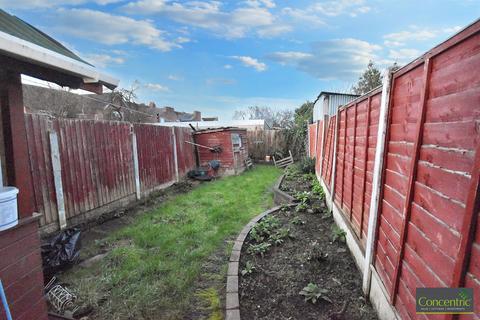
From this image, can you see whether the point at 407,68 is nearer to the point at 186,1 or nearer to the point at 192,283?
the point at 192,283

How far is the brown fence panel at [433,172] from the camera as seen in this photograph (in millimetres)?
1016

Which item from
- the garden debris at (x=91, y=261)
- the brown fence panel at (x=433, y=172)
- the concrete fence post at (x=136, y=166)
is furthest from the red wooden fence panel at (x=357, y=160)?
the concrete fence post at (x=136, y=166)

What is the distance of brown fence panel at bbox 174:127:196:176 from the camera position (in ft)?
29.8

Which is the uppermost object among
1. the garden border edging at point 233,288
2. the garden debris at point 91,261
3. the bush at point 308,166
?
the bush at point 308,166

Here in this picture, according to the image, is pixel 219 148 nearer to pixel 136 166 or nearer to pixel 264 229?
pixel 136 166

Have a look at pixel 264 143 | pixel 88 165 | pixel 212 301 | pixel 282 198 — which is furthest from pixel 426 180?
pixel 264 143

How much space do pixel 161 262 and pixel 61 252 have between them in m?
1.24

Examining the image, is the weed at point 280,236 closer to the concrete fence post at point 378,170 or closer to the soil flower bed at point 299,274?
the soil flower bed at point 299,274

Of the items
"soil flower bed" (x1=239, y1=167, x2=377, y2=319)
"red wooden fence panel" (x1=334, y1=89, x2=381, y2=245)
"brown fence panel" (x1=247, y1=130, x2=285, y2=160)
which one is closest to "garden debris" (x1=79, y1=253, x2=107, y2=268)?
"soil flower bed" (x1=239, y1=167, x2=377, y2=319)

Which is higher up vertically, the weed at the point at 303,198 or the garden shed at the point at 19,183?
the garden shed at the point at 19,183

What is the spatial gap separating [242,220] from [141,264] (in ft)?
7.20

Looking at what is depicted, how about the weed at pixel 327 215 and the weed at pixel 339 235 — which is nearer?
the weed at pixel 339 235

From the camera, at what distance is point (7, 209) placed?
1.60 meters

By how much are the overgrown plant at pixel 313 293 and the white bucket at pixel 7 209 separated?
2.42 meters
